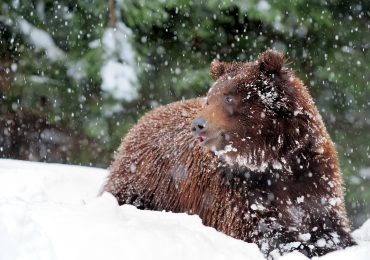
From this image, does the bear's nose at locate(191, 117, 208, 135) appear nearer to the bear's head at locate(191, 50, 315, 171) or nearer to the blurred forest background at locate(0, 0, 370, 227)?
the bear's head at locate(191, 50, 315, 171)

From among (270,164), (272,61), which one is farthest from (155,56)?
(270,164)

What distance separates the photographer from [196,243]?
3.08 metres

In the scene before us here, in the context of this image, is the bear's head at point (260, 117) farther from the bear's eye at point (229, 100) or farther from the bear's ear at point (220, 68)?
the bear's ear at point (220, 68)

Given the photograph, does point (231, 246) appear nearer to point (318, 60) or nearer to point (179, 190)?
point (179, 190)

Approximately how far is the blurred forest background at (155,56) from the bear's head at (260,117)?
3.63 m

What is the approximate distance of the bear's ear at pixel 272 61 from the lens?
13.4 feet

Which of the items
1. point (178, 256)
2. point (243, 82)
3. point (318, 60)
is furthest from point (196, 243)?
point (318, 60)

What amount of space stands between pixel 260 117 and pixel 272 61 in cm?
39

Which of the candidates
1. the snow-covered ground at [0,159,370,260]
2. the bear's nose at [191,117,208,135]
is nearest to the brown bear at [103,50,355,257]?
the bear's nose at [191,117,208,135]

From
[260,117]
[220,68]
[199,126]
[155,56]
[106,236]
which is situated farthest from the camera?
[155,56]

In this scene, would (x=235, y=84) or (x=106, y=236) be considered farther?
(x=235, y=84)

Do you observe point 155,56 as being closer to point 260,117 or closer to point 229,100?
point 229,100

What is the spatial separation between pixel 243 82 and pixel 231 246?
132cm

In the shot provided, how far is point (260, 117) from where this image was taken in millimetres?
4062
